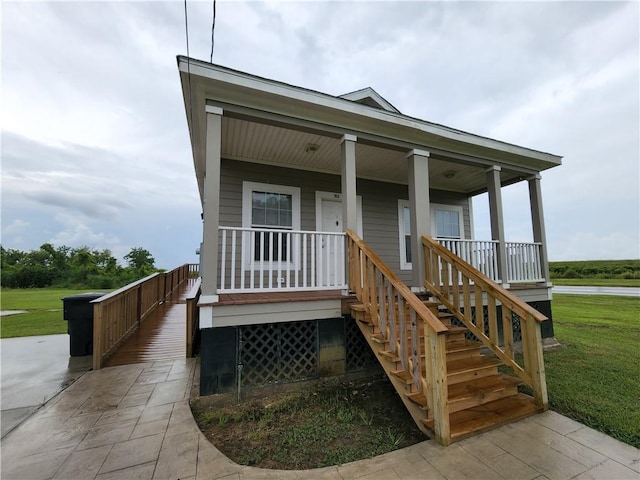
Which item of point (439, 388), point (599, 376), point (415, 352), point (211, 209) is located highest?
point (211, 209)

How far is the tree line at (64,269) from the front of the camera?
59.6ft

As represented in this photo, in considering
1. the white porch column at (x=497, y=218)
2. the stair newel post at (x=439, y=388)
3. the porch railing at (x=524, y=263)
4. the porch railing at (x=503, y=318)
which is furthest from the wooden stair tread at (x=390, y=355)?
the porch railing at (x=524, y=263)

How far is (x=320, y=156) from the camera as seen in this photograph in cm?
555

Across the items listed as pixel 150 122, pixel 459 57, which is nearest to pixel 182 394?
pixel 459 57

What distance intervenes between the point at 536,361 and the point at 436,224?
5.05m

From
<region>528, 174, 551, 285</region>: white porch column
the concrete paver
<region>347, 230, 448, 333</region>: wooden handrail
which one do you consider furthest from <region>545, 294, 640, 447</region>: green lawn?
the concrete paver

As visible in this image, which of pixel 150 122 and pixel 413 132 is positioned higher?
pixel 150 122

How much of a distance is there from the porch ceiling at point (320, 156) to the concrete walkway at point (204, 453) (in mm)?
3822

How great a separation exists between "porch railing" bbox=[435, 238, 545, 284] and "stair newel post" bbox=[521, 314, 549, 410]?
8.12 ft

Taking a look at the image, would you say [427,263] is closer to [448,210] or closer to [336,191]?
[336,191]

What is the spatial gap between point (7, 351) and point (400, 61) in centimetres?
1261

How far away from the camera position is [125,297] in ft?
18.0

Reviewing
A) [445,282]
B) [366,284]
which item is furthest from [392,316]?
[445,282]

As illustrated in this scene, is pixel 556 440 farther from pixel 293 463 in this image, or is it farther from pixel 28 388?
pixel 28 388
